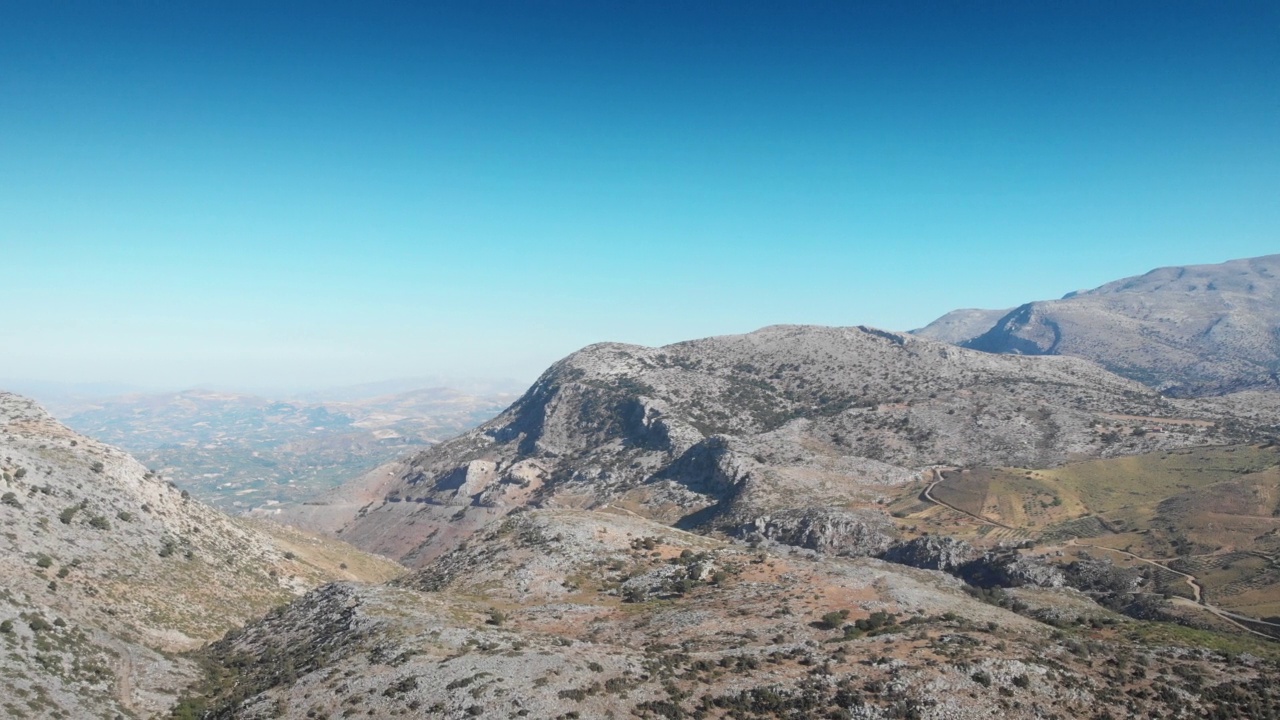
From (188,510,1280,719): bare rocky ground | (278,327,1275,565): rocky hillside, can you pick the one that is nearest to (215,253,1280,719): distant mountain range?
(188,510,1280,719): bare rocky ground

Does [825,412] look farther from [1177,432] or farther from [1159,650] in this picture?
[1159,650]

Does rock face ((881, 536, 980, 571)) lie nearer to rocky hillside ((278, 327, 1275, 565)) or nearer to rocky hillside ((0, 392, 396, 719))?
rocky hillside ((278, 327, 1275, 565))

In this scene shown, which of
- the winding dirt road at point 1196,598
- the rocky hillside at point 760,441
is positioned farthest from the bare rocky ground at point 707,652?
the rocky hillside at point 760,441

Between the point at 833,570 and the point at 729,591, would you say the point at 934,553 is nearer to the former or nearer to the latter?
the point at 833,570

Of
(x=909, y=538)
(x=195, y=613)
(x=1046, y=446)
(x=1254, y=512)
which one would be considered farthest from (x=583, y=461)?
(x=1254, y=512)

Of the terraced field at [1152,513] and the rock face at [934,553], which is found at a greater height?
the terraced field at [1152,513]

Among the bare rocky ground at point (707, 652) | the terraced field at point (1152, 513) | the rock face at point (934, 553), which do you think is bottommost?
the rock face at point (934, 553)

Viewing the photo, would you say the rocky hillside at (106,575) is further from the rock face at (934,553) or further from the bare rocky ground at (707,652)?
the rock face at (934,553)

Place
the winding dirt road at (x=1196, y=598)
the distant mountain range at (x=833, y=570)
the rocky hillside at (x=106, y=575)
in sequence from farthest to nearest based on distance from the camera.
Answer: the winding dirt road at (x=1196, y=598) < the rocky hillside at (x=106, y=575) < the distant mountain range at (x=833, y=570)
